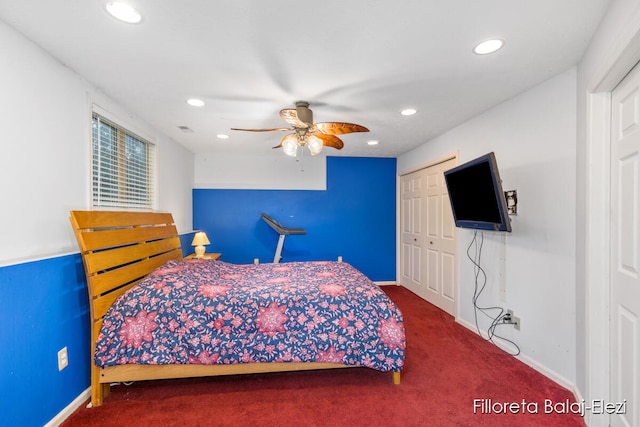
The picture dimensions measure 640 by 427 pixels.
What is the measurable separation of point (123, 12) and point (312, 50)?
0.98 meters

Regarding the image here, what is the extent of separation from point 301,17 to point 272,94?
902mm

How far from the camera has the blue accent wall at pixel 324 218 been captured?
447 cm

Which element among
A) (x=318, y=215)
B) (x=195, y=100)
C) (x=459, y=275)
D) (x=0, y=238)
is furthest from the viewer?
(x=318, y=215)

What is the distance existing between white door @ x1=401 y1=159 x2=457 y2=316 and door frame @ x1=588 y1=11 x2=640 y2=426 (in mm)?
1642

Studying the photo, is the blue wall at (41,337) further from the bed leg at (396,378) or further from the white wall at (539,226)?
the white wall at (539,226)

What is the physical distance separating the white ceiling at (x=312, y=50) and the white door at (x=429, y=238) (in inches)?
52.1

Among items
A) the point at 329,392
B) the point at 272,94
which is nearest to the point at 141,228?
the point at 272,94

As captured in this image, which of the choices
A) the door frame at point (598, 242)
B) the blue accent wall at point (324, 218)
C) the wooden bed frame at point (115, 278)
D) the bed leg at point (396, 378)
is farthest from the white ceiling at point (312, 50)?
the bed leg at point (396, 378)

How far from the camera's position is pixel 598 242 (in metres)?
1.58

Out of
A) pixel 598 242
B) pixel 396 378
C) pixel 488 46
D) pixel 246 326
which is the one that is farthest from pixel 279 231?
pixel 598 242

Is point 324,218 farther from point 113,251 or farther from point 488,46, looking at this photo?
point 488,46

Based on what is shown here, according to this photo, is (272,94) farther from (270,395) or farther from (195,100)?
(270,395)

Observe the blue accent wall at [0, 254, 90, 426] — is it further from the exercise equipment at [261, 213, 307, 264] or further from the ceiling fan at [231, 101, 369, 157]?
the exercise equipment at [261, 213, 307, 264]

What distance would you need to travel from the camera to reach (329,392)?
77.4 inches
